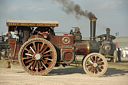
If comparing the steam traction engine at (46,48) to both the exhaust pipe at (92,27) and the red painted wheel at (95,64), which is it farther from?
the exhaust pipe at (92,27)

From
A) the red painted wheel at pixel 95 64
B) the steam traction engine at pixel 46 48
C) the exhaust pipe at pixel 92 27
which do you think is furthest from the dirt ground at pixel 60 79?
the exhaust pipe at pixel 92 27

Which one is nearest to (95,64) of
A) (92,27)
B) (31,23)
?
(92,27)

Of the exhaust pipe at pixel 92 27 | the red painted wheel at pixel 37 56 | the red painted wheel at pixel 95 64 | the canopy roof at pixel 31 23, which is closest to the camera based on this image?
the red painted wheel at pixel 37 56

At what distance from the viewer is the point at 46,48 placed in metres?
11.9

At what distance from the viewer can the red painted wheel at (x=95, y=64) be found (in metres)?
11.7

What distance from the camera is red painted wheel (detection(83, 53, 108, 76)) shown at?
38.5 feet

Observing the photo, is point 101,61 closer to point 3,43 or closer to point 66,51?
point 66,51

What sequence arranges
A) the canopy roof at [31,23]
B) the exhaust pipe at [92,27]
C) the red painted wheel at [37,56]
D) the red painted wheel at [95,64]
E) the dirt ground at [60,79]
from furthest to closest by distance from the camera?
the exhaust pipe at [92,27] → the canopy roof at [31,23] → the red painted wheel at [95,64] → the red painted wheel at [37,56] → the dirt ground at [60,79]

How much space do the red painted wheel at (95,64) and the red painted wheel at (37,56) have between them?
5.63ft

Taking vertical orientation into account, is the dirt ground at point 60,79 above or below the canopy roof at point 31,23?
below

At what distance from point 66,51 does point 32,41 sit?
77.6 inches

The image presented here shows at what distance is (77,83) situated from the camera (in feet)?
29.5

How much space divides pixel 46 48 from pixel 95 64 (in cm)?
273

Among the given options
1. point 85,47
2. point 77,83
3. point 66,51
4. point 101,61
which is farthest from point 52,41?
point 77,83
